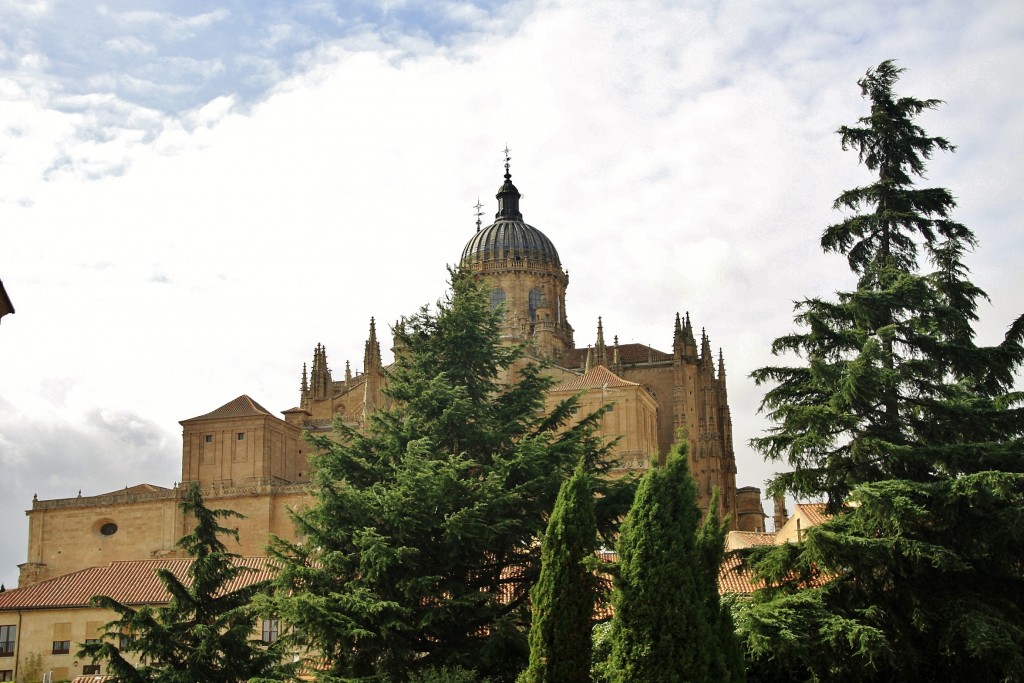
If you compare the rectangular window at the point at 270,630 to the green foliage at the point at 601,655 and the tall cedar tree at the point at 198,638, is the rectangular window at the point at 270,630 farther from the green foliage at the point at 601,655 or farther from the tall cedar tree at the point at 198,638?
the green foliage at the point at 601,655

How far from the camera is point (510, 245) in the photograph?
71.9 m

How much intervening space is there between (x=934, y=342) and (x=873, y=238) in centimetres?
265

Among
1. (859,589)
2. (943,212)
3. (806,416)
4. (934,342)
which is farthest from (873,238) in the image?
(859,589)

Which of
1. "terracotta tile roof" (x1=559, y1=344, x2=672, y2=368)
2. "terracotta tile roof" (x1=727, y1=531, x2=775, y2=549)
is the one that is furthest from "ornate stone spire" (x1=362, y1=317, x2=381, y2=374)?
"terracotta tile roof" (x1=727, y1=531, x2=775, y2=549)

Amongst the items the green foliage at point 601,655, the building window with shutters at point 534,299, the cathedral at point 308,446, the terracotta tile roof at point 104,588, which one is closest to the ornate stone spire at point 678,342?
the cathedral at point 308,446

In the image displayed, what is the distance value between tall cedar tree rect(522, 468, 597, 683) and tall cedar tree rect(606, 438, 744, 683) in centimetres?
57

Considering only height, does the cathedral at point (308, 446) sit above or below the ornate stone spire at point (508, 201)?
below

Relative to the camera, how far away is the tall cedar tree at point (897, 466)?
17.7 m

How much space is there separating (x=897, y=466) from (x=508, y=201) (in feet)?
192

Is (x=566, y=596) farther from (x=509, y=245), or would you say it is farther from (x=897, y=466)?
(x=509, y=245)

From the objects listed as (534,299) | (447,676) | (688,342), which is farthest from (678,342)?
(447,676)

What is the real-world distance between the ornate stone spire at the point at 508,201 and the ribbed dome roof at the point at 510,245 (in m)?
2.22

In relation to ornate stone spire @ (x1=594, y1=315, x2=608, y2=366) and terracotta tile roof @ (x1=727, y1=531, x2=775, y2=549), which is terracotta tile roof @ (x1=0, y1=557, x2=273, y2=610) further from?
ornate stone spire @ (x1=594, y1=315, x2=608, y2=366)

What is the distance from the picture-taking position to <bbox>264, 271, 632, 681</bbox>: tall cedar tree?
1986 cm
